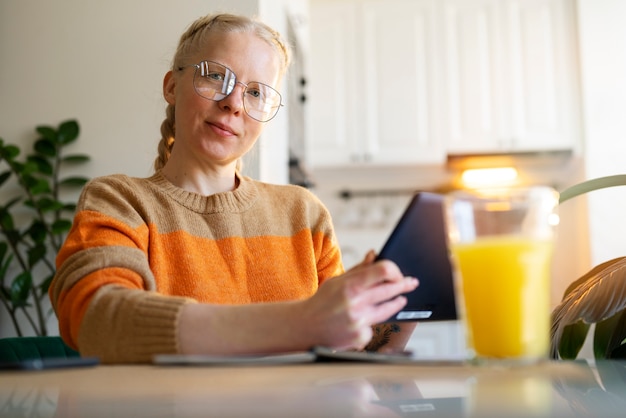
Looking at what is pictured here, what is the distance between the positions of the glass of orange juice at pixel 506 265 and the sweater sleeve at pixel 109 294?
0.34 m

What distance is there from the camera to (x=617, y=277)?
3.07 ft

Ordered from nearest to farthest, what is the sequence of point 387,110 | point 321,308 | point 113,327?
point 321,308, point 113,327, point 387,110

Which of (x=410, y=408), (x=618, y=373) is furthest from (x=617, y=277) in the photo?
(x=410, y=408)

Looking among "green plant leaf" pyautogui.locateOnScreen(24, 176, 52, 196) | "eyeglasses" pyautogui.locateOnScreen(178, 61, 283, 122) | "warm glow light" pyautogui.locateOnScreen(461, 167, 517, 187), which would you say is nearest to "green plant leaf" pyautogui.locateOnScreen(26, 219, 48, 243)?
"green plant leaf" pyautogui.locateOnScreen(24, 176, 52, 196)

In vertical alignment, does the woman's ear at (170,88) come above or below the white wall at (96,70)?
below

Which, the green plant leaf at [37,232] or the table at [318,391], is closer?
the table at [318,391]

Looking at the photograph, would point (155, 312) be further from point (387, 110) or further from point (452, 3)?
point (452, 3)

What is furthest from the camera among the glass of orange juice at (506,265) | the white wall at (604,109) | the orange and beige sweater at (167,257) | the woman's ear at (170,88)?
the white wall at (604,109)

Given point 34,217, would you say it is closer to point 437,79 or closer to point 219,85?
point 219,85

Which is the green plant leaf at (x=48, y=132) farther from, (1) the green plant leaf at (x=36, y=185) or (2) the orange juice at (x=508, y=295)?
(2) the orange juice at (x=508, y=295)

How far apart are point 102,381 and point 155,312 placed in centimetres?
26

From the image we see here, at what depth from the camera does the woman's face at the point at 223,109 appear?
134 cm

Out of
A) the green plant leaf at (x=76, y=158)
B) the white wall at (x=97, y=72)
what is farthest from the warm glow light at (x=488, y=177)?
the green plant leaf at (x=76, y=158)

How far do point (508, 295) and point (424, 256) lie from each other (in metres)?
0.25
